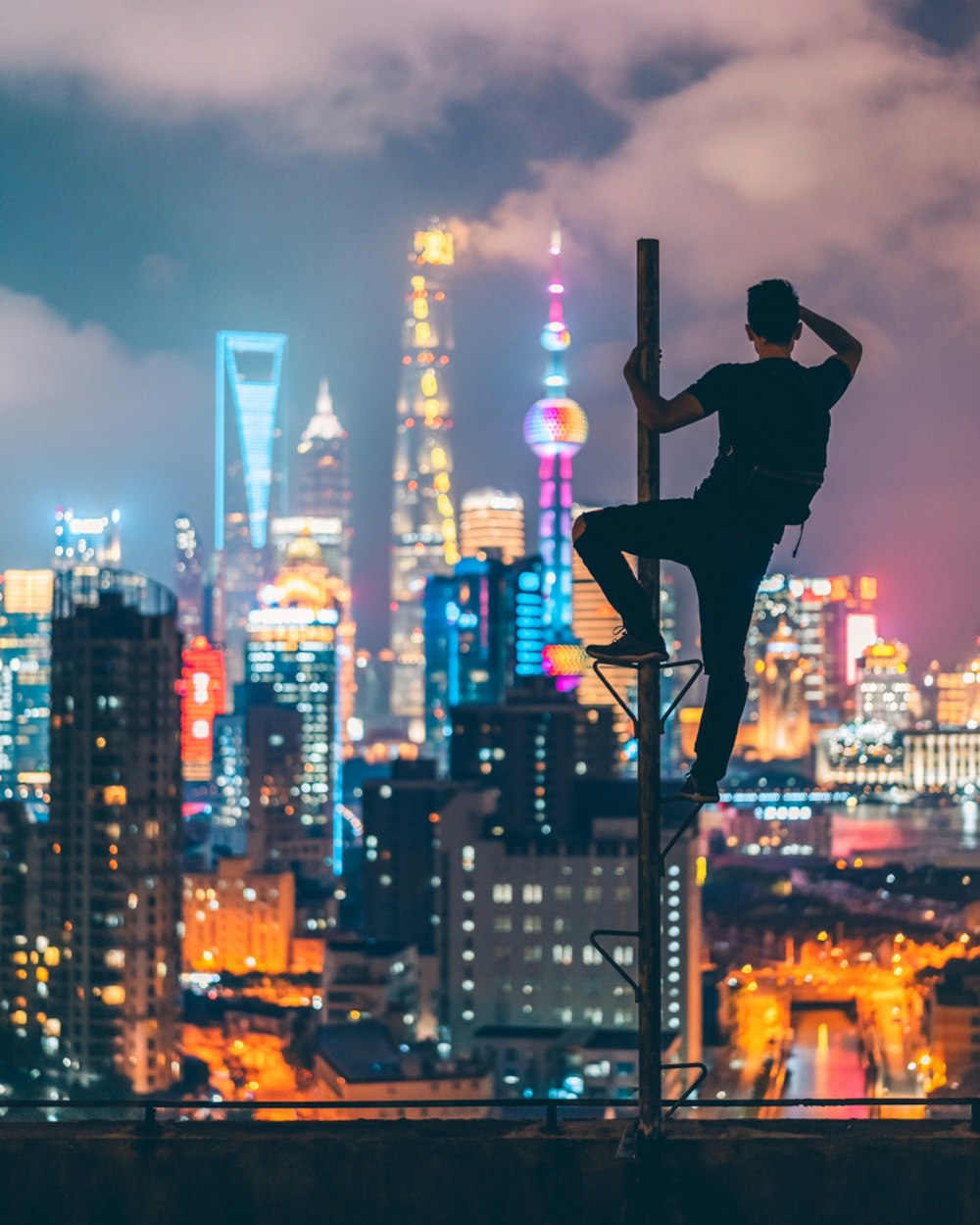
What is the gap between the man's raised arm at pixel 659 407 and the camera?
8.13 ft

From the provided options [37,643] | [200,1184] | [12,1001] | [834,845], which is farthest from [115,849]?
[37,643]

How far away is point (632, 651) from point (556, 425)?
204ft

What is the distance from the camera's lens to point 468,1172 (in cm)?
269

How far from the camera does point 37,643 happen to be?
54.6m

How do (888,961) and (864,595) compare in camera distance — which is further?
(864,595)

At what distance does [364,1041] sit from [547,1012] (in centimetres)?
485

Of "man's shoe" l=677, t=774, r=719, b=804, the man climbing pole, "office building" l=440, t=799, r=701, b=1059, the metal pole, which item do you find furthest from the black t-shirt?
"office building" l=440, t=799, r=701, b=1059

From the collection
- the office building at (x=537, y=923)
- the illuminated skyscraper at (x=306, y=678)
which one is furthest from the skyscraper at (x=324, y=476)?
the office building at (x=537, y=923)

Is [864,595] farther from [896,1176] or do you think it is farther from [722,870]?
[896,1176]

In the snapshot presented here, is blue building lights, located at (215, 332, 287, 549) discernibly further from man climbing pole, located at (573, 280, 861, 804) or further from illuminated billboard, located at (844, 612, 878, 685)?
man climbing pole, located at (573, 280, 861, 804)

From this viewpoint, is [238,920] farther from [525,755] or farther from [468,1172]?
[468,1172]

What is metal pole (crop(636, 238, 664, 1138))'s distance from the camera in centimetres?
263

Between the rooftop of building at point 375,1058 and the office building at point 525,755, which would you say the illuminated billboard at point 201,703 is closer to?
the office building at point 525,755

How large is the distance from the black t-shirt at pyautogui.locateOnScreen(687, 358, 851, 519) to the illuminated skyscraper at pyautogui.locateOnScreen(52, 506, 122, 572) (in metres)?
65.3
